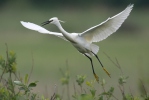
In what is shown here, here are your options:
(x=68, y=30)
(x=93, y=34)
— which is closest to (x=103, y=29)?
(x=93, y=34)

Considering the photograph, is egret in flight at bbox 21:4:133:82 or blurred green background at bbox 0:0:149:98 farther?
blurred green background at bbox 0:0:149:98

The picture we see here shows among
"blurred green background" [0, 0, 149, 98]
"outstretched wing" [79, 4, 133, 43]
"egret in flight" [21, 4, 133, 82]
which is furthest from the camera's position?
"blurred green background" [0, 0, 149, 98]

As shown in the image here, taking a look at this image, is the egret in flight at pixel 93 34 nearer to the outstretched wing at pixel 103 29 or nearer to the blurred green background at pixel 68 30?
the outstretched wing at pixel 103 29

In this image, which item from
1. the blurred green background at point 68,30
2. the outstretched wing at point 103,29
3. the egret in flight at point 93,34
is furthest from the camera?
the blurred green background at point 68,30

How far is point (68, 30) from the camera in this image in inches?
653

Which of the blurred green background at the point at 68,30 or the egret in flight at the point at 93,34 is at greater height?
the blurred green background at the point at 68,30

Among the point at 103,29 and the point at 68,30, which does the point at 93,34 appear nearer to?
the point at 103,29

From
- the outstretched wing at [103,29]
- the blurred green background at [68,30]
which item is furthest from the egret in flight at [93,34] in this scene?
the blurred green background at [68,30]

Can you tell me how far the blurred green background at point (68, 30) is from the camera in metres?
14.3

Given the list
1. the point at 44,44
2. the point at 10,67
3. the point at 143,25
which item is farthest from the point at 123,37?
the point at 10,67

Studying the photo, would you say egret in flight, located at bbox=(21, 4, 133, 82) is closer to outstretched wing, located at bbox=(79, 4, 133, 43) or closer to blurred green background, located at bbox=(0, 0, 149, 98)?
outstretched wing, located at bbox=(79, 4, 133, 43)

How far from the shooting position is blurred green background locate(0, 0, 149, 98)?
14.3 meters

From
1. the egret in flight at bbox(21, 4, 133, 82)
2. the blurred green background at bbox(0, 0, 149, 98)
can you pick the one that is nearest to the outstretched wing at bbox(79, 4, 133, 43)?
the egret in flight at bbox(21, 4, 133, 82)

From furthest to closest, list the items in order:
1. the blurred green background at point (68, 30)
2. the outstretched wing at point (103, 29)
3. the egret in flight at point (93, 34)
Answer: the blurred green background at point (68, 30) < the outstretched wing at point (103, 29) < the egret in flight at point (93, 34)
